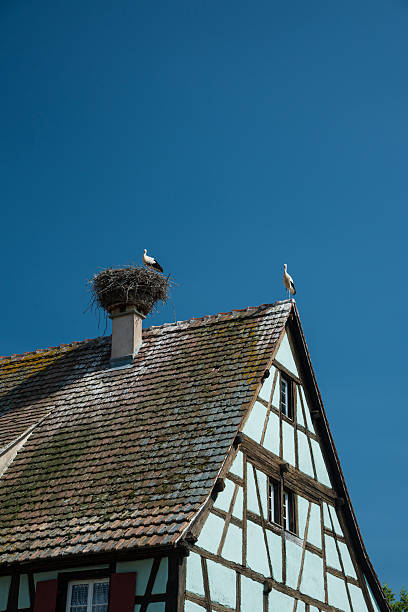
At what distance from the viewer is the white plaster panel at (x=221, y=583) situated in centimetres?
1146

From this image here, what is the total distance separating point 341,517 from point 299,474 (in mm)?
1660

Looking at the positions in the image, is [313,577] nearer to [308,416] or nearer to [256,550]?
[256,550]

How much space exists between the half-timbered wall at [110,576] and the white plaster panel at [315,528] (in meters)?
4.37

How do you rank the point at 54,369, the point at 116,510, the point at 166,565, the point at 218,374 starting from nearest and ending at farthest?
the point at 166,565 < the point at 116,510 < the point at 218,374 < the point at 54,369

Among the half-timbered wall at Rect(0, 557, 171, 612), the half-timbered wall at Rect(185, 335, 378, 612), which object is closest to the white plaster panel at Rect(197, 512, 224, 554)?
the half-timbered wall at Rect(185, 335, 378, 612)

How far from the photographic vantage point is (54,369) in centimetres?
1714

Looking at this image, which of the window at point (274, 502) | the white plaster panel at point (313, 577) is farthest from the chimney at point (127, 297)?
the white plaster panel at point (313, 577)

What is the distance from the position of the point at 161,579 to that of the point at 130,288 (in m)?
7.10

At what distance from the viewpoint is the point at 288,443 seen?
585 inches

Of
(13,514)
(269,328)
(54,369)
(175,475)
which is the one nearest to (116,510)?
(175,475)

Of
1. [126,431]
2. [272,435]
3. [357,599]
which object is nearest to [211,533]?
[126,431]

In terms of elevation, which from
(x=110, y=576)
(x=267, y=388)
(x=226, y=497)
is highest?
(x=267, y=388)

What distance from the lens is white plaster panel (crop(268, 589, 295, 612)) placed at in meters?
12.8

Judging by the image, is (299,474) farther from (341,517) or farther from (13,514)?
(13,514)
